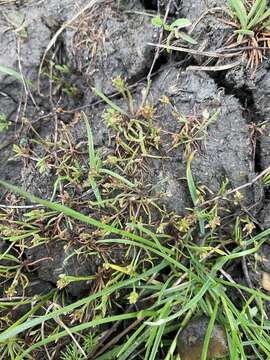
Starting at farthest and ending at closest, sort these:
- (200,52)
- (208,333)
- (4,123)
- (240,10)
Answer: (4,123)
(200,52)
(240,10)
(208,333)

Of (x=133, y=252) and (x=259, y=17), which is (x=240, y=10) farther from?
(x=133, y=252)

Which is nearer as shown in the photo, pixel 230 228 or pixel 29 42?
pixel 230 228

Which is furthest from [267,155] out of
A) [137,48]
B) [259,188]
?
[137,48]

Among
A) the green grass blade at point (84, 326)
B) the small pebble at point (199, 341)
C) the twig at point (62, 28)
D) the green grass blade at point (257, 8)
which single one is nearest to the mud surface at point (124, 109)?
the twig at point (62, 28)

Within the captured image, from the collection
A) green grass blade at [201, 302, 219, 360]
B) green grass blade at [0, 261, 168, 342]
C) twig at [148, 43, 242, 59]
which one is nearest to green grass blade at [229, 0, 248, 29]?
twig at [148, 43, 242, 59]

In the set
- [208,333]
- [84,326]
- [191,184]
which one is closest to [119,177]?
[191,184]

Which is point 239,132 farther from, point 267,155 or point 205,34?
point 205,34
